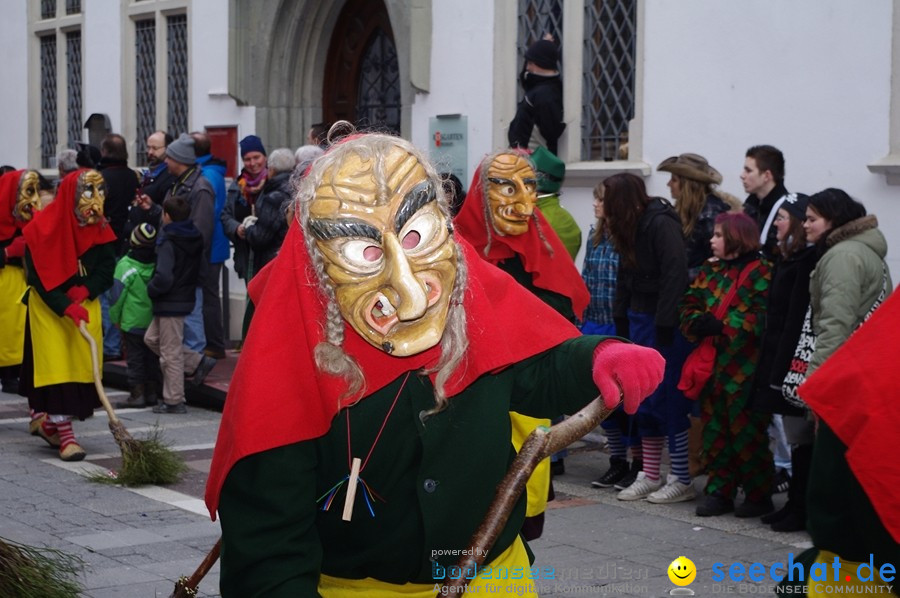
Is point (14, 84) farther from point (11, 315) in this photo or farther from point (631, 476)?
point (631, 476)

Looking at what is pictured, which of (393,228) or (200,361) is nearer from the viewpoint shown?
(393,228)

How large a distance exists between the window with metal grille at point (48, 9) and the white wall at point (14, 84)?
575mm

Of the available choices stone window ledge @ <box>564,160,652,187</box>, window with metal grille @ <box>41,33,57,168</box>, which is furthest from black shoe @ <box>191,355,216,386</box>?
window with metal grille @ <box>41,33,57,168</box>

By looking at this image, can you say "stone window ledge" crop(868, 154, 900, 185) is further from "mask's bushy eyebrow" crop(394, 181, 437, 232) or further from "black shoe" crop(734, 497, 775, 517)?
"mask's bushy eyebrow" crop(394, 181, 437, 232)

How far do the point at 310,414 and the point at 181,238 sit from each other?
318 inches

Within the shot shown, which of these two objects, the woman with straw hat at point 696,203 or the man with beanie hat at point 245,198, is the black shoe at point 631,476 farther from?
the man with beanie hat at point 245,198

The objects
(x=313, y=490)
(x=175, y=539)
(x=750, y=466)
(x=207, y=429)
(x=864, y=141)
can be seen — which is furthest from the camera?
(x=207, y=429)

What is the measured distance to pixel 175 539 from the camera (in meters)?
6.91

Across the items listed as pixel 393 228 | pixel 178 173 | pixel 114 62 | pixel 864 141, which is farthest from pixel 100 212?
pixel 114 62

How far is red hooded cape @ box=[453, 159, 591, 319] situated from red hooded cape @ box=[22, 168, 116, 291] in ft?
10.5

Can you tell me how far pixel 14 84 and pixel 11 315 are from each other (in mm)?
11617

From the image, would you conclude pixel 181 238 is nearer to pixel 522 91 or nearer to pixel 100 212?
pixel 100 212

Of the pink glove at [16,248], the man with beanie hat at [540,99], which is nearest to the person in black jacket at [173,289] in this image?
the pink glove at [16,248]

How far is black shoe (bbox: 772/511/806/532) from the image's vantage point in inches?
281
